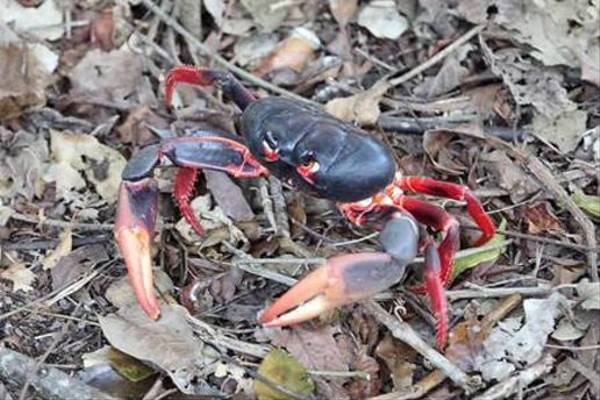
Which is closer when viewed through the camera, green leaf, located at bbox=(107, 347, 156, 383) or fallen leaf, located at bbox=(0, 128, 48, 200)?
green leaf, located at bbox=(107, 347, 156, 383)

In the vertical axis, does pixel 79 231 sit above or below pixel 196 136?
below

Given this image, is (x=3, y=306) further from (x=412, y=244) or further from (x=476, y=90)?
(x=476, y=90)

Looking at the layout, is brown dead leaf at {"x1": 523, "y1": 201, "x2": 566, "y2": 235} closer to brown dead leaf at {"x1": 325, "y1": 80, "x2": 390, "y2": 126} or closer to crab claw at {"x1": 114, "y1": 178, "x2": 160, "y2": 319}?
brown dead leaf at {"x1": 325, "y1": 80, "x2": 390, "y2": 126}

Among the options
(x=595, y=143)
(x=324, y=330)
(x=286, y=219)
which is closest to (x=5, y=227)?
(x=286, y=219)

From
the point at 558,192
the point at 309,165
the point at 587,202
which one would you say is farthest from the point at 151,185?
the point at 587,202

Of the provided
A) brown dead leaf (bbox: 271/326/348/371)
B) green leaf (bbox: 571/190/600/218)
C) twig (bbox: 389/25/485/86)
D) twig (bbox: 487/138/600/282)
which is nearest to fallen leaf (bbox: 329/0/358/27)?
twig (bbox: 389/25/485/86)

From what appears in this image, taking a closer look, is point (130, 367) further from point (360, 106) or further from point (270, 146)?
point (360, 106)

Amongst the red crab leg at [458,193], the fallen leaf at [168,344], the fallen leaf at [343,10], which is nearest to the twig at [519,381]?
the red crab leg at [458,193]
